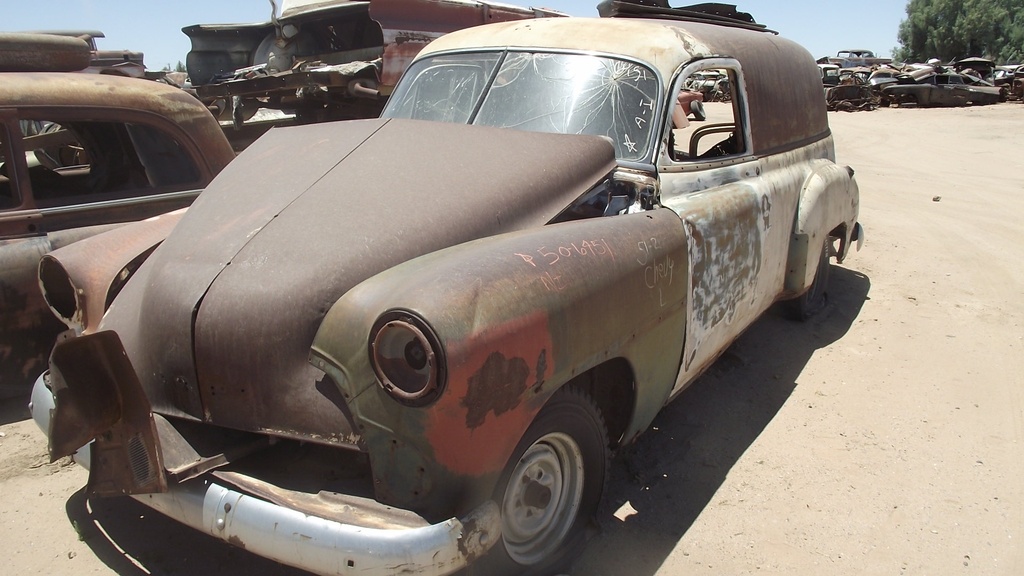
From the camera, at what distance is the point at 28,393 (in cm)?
411

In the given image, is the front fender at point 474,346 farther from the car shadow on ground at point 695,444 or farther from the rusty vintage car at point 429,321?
the car shadow on ground at point 695,444

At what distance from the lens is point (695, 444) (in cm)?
358

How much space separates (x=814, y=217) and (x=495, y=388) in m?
3.05

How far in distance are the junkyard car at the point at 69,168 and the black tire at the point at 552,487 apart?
3.01 meters

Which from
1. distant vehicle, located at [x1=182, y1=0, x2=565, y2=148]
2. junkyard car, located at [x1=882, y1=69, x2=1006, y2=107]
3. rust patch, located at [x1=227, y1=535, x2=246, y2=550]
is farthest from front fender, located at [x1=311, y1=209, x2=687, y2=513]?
junkyard car, located at [x1=882, y1=69, x2=1006, y2=107]

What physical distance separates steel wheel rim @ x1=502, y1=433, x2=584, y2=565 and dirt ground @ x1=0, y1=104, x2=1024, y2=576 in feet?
0.68

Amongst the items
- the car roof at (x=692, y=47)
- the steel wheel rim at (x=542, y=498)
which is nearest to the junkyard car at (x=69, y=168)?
→ the car roof at (x=692, y=47)

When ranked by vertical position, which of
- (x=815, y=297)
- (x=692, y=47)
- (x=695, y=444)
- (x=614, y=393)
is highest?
(x=692, y=47)

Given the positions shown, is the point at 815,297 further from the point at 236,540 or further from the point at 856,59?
the point at 856,59

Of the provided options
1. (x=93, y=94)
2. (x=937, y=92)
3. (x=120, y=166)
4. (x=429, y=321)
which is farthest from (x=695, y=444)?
(x=937, y=92)

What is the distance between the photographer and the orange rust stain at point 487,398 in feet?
6.46

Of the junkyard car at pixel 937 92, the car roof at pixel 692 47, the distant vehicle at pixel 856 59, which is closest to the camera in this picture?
the car roof at pixel 692 47

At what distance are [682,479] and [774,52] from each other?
287 centimetres

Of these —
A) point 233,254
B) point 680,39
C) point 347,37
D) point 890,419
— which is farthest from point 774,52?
point 347,37
